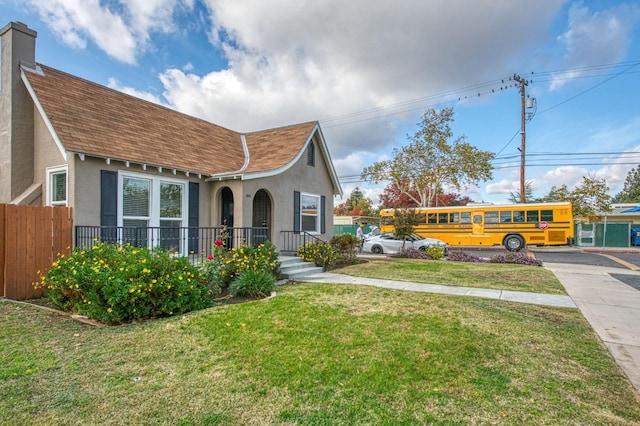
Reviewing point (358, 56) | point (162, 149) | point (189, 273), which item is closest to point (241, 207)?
point (162, 149)

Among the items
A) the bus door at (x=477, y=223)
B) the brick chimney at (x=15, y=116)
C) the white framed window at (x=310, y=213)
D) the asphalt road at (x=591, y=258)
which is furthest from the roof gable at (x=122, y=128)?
the bus door at (x=477, y=223)

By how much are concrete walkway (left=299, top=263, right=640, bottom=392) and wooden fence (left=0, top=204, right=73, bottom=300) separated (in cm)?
572

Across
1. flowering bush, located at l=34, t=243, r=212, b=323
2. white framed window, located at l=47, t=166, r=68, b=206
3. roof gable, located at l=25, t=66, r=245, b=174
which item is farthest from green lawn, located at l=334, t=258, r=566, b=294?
white framed window, located at l=47, t=166, r=68, b=206

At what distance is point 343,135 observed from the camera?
31172 mm

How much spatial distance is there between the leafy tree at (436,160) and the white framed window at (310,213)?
19133 mm

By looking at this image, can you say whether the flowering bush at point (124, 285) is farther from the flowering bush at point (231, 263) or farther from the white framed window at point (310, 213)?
the white framed window at point (310, 213)

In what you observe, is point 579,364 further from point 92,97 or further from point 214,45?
point 214,45

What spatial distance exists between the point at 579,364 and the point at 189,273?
573 cm

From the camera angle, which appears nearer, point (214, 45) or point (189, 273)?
point (189, 273)

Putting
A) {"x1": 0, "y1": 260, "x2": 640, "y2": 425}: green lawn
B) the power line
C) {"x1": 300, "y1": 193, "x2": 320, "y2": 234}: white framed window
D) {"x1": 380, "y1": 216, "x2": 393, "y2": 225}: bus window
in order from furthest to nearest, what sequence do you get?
the power line
{"x1": 380, "y1": 216, "x2": 393, "y2": 225}: bus window
{"x1": 300, "y1": 193, "x2": 320, "y2": 234}: white framed window
{"x1": 0, "y1": 260, "x2": 640, "y2": 425}: green lawn

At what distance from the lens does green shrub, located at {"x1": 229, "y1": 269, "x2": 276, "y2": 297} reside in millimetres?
7105

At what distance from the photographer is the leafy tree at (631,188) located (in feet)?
175

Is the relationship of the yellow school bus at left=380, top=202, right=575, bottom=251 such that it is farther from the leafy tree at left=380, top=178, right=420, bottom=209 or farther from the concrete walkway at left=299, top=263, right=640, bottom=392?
the leafy tree at left=380, top=178, right=420, bottom=209

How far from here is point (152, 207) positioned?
9039mm
